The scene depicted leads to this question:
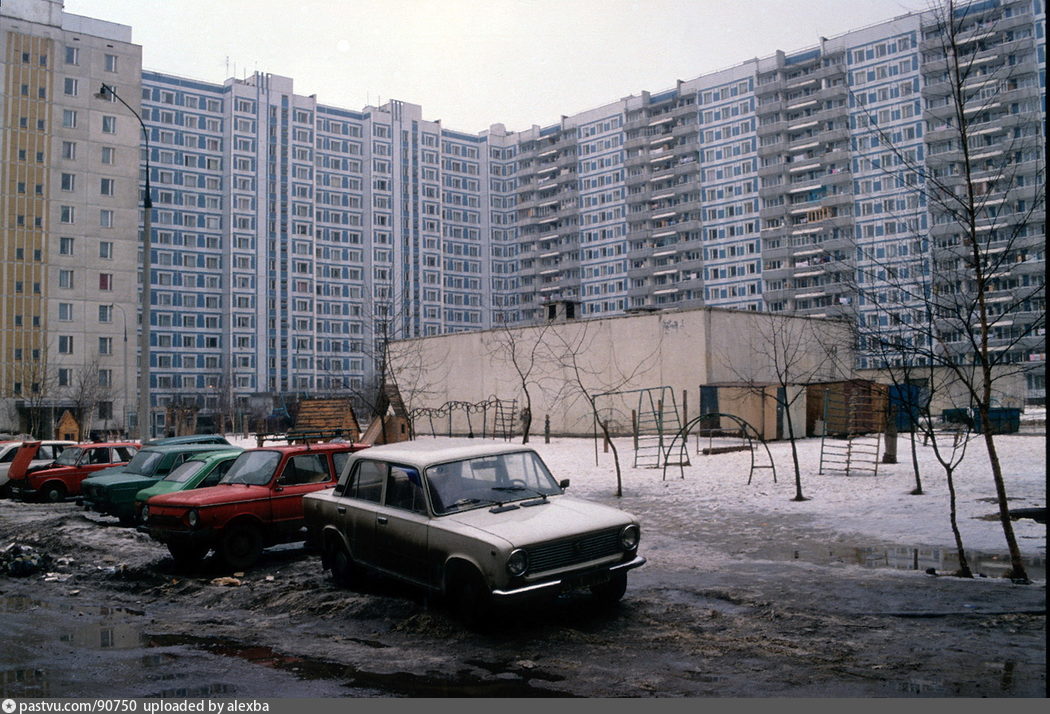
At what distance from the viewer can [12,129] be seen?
236ft

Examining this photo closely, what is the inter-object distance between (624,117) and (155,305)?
66674 millimetres

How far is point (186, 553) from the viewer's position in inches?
450

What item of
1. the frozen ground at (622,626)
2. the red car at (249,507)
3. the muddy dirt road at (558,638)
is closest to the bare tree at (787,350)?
the frozen ground at (622,626)

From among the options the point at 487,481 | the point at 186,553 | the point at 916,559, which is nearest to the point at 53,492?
the point at 186,553

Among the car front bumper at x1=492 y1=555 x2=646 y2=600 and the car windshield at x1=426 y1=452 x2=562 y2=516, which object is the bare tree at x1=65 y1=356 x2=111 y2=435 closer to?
the car windshield at x1=426 y1=452 x2=562 y2=516

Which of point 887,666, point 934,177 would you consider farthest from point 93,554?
point 934,177

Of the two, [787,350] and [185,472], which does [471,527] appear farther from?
[787,350]

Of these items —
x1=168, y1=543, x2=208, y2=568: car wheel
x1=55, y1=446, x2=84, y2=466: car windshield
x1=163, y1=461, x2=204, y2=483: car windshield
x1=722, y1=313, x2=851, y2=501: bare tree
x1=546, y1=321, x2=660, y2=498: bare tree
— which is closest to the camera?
x1=168, y1=543, x2=208, y2=568: car wheel

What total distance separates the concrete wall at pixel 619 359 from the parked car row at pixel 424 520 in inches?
813

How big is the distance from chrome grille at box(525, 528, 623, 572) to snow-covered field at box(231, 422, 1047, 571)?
5386 millimetres

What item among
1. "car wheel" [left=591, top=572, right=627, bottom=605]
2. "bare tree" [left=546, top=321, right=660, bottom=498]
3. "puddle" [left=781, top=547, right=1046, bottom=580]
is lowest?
"puddle" [left=781, top=547, right=1046, bottom=580]

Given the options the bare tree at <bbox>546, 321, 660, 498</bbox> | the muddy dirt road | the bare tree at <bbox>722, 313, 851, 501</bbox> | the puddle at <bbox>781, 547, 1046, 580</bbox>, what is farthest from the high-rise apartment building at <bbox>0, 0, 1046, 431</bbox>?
the muddy dirt road

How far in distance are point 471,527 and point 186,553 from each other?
5.87m

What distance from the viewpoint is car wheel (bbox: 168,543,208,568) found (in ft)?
37.1
